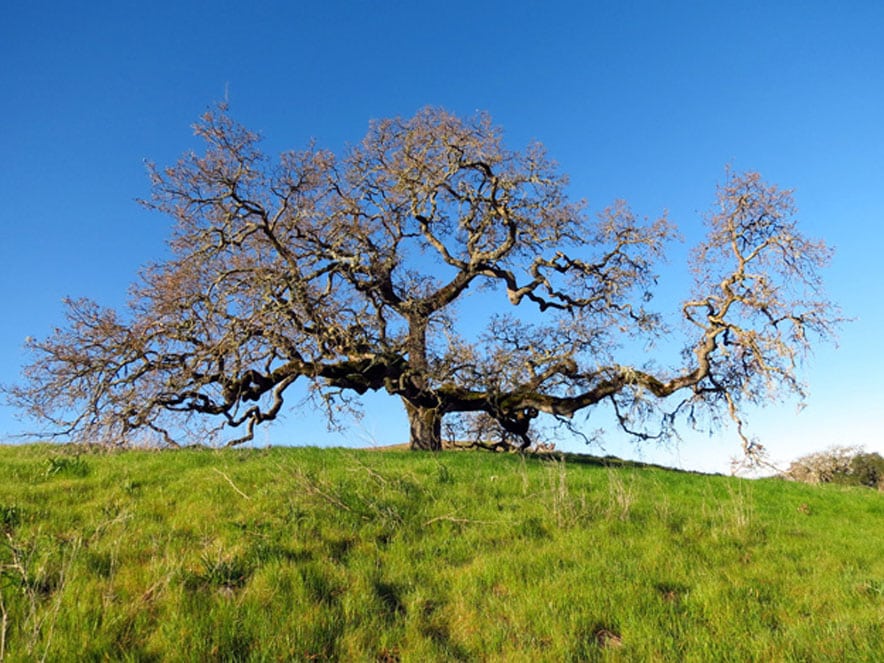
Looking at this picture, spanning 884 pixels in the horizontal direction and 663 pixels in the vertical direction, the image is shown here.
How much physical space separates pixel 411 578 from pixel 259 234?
14.6 metres

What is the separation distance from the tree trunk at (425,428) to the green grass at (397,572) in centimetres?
852

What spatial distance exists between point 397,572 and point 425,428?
13.1m

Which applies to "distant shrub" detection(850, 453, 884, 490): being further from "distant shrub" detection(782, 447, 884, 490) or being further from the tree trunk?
the tree trunk

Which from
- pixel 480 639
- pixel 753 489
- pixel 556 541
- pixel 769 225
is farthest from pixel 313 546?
pixel 769 225

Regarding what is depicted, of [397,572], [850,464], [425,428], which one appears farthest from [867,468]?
[397,572]

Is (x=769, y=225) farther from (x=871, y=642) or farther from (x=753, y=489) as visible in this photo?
(x=871, y=642)

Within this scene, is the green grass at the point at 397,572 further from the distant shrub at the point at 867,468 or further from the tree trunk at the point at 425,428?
the distant shrub at the point at 867,468

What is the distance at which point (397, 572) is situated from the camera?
6941 mm

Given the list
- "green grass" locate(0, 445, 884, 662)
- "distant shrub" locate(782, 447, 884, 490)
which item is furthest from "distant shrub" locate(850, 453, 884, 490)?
"green grass" locate(0, 445, 884, 662)

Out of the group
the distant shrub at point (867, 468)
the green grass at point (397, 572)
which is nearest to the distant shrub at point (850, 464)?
the distant shrub at point (867, 468)

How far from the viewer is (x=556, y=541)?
27.1 feet

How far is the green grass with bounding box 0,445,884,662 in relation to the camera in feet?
17.5

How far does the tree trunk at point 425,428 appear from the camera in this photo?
20000 millimetres

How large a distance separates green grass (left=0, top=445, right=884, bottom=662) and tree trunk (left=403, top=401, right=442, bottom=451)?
852cm
